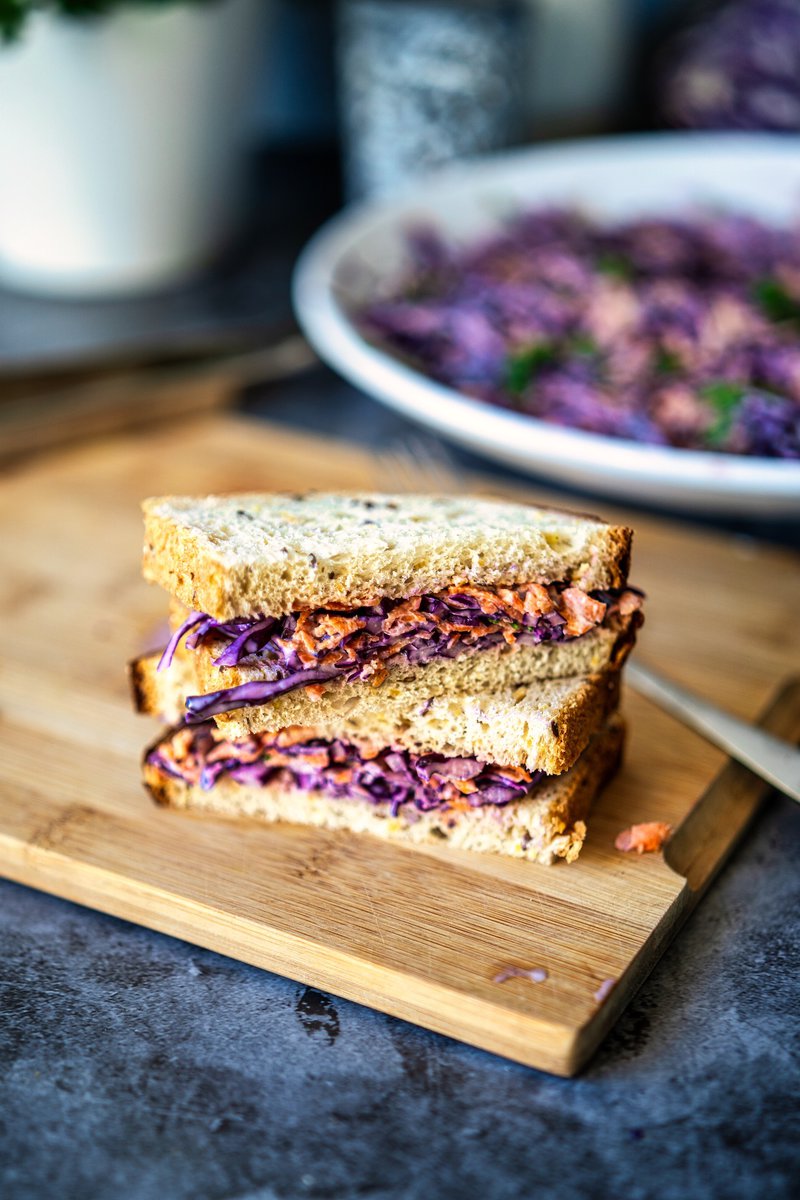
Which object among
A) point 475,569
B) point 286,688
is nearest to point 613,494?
point 475,569

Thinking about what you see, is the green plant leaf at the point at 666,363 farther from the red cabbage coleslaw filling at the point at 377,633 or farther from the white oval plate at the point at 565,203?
the red cabbage coleslaw filling at the point at 377,633

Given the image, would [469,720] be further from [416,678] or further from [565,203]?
[565,203]

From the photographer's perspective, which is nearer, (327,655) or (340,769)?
(327,655)

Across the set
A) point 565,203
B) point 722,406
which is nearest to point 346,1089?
point 722,406

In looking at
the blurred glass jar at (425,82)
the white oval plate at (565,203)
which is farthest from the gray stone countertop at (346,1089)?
the blurred glass jar at (425,82)

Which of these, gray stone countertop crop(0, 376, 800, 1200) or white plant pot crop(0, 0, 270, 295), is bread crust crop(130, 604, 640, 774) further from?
white plant pot crop(0, 0, 270, 295)

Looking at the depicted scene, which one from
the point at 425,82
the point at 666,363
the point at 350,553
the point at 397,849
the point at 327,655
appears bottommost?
the point at 397,849

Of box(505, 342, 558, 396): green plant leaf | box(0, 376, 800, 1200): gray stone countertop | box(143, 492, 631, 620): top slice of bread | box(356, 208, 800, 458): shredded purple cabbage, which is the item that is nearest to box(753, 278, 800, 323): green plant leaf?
box(356, 208, 800, 458): shredded purple cabbage
